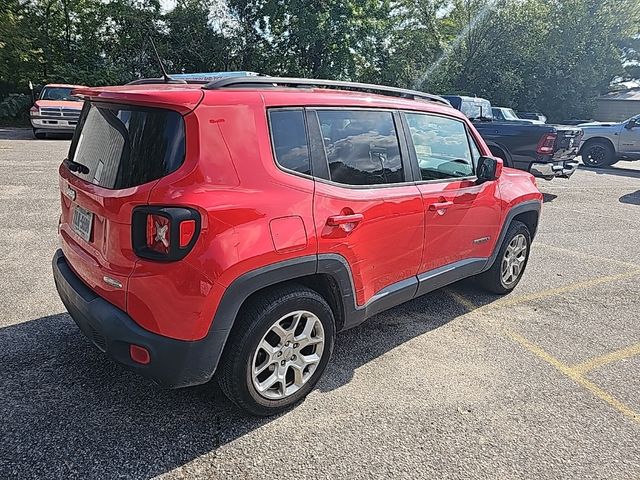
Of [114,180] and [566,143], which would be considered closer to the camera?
[114,180]

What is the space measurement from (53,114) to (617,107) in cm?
3173

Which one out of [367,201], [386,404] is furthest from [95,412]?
[367,201]

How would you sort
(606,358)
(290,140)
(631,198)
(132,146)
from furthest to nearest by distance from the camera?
(631,198)
(606,358)
(290,140)
(132,146)

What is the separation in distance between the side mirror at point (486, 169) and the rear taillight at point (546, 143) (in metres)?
6.95

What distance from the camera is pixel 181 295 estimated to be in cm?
225

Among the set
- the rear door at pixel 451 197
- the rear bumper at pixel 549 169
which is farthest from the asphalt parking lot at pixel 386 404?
the rear bumper at pixel 549 169

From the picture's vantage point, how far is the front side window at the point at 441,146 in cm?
347

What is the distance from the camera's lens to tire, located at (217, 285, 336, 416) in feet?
8.23

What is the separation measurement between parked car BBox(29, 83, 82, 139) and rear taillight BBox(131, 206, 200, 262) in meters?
14.9

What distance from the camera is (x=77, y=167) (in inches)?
113

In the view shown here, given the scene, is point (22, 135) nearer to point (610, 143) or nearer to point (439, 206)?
point (439, 206)

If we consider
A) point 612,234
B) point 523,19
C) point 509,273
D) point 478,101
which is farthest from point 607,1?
point 509,273

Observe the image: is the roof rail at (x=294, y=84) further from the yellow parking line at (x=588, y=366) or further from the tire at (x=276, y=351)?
the yellow parking line at (x=588, y=366)

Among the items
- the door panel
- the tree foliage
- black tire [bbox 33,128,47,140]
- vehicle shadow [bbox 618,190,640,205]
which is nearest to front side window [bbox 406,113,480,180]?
the door panel
